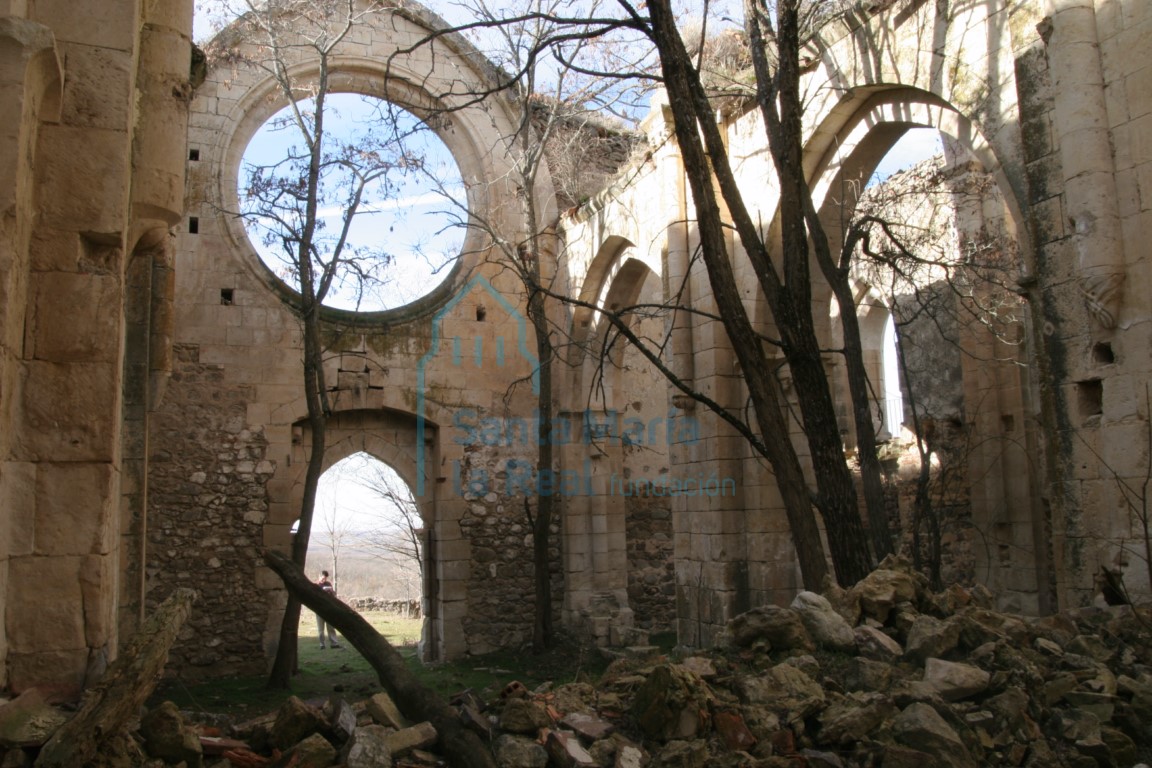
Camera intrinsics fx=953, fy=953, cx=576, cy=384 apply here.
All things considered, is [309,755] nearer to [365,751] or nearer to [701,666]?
[365,751]

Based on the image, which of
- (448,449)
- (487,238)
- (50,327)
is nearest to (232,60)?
(487,238)

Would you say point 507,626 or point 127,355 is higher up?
point 127,355

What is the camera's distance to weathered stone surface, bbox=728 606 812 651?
13.6 ft

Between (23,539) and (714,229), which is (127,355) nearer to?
(23,539)

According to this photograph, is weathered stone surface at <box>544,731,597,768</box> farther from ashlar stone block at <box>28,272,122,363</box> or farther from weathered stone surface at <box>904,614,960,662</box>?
ashlar stone block at <box>28,272,122,363</box>

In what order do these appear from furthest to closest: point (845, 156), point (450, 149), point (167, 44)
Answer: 1. point (450, 149)
2. point (845, 156)
3. point (167, 44)

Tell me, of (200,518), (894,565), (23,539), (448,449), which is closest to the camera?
(23,539)

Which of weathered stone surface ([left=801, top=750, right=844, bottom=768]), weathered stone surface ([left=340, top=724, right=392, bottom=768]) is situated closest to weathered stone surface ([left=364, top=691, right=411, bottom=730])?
weathered stone surface ([left=340, top=724, right=392, bottom=768])

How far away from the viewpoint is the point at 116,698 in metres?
2.73

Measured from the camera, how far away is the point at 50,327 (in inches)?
129

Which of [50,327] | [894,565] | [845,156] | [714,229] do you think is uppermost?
[845,156]

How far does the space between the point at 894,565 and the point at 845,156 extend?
4.84m

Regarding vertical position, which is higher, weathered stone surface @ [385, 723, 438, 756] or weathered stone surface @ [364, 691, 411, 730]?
weathered stone surface @ [364, 691, 411, 730]

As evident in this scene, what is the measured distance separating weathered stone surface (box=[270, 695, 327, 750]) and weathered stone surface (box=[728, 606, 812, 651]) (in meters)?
1.90
